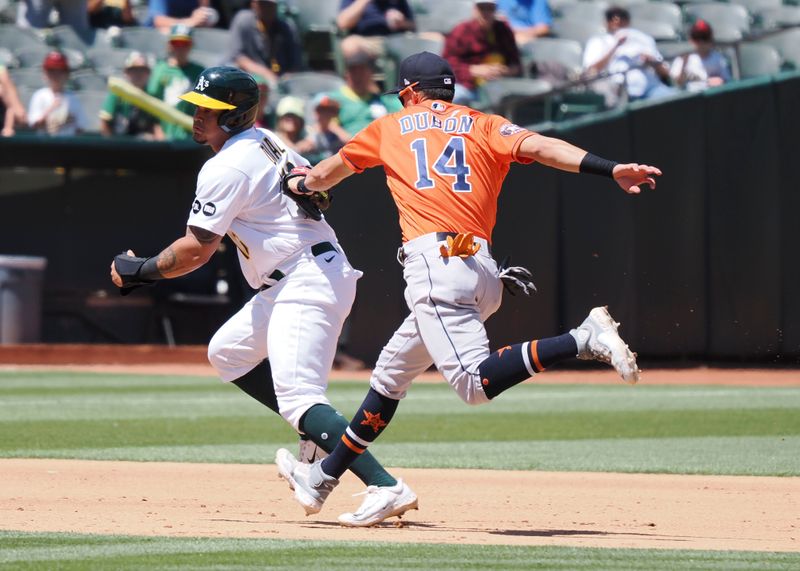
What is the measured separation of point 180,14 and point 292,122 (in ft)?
10.6

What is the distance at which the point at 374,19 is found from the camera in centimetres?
1603

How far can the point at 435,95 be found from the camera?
5.80 metres

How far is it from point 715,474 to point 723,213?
6.39 meters

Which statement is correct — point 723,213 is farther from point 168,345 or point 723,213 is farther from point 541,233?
point 168,345

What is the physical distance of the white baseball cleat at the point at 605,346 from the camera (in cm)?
517

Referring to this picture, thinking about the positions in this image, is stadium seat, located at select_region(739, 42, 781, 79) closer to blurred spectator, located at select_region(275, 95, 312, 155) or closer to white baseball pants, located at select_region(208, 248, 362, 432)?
blurred spectator, located at select_region(275, 95, 312, 155)

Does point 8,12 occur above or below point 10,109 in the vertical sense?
above

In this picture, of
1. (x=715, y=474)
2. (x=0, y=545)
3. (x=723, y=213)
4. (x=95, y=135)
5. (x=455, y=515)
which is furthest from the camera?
(x=95, y=135)

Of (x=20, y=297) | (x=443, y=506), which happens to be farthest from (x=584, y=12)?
(x=443, y=506)

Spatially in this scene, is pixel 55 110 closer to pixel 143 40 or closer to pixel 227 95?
pixel 143 40

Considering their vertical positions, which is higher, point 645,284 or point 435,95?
point 435,95

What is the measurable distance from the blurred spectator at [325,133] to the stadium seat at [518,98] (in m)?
1.50

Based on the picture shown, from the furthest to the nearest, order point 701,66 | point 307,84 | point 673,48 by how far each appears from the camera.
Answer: point 673,48
point 307,84
point 701,66

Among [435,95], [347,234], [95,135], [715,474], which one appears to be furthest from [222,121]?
[95,135]
